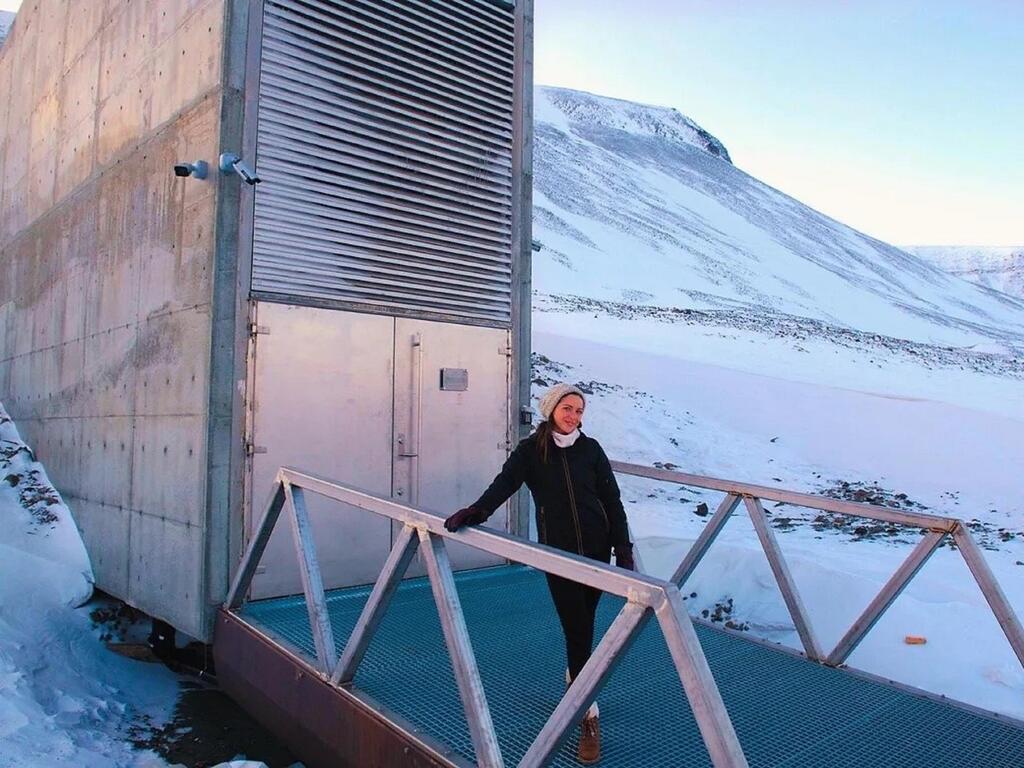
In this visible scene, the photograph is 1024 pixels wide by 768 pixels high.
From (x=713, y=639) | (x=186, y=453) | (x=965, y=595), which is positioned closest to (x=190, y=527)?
(x=186, y=453)

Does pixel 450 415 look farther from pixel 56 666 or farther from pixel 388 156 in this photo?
pixel 56 666

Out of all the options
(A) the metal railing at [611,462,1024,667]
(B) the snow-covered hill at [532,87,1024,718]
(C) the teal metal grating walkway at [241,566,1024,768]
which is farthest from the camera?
(B) the snow-covered hill at [532,87,1024,718]

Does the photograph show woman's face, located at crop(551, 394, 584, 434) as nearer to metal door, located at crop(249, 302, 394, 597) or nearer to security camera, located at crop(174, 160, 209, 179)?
metal door, located at crop(249, 302, 394, 597)

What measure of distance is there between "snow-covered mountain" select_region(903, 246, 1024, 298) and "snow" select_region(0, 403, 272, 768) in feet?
415

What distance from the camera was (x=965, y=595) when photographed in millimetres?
6047

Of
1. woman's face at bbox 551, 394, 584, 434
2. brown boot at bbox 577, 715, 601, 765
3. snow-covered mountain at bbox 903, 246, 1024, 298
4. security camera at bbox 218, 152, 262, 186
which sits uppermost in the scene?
snow-covered mountain at bbox 903, 246, 1024, 298

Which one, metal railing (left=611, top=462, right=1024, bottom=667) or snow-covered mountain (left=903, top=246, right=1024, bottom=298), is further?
snow-covered mountain (left=903, top=246, right=1024, bottom=298)

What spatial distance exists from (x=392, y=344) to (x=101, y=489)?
8.85 feet

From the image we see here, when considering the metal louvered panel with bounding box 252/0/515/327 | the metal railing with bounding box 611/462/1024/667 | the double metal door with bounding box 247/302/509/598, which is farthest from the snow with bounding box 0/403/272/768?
the metal railing with bounding box 611/462/1024/667

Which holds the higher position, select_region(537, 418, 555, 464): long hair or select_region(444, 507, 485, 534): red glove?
select_region(537, 418, 555, 464): long hair

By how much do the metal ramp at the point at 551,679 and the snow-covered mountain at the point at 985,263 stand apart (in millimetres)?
126140

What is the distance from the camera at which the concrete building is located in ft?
17.1

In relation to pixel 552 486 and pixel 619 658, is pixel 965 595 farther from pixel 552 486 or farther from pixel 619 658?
pixel 619 658

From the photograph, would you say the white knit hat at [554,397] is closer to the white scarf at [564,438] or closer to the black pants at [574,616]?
the white scarf at [564,438]
